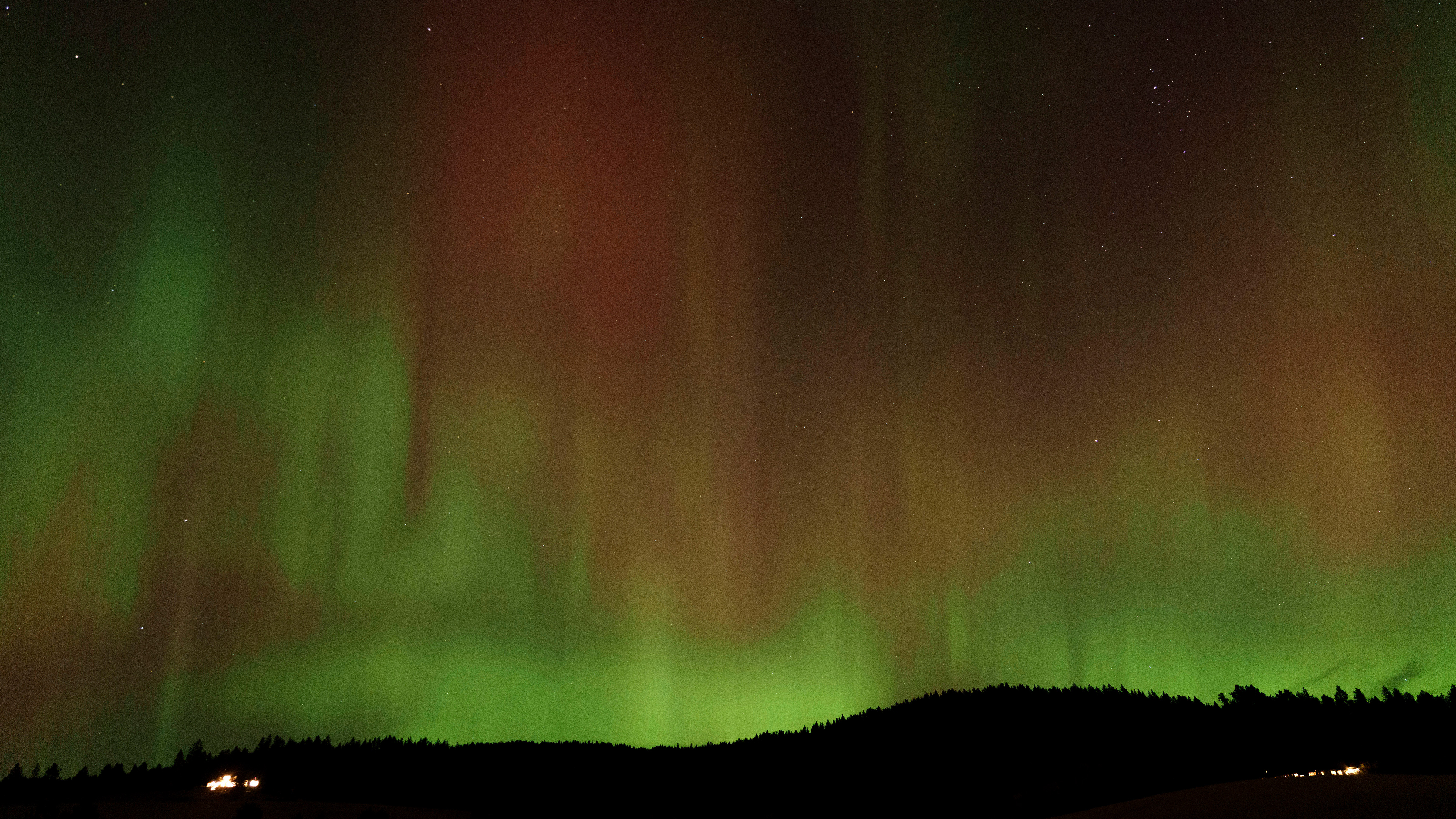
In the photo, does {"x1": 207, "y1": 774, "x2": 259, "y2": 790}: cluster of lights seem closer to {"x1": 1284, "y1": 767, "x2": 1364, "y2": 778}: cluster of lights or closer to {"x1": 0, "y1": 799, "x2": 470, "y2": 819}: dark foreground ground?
{"x1": 0, "y1": 799, "x2": 470, "y2": 819}: dark foreground ground

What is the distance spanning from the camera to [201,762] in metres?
36.8

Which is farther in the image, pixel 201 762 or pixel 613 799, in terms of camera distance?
pixel 201 762

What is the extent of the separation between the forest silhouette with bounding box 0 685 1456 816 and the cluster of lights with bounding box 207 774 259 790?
1.71 feet

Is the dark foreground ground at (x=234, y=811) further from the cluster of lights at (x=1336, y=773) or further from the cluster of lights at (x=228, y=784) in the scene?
the cluster of lights at (x=1336, y=773)

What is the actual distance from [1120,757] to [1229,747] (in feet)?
14.8

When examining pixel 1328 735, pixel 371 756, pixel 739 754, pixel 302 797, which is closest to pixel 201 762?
pixel 371 756

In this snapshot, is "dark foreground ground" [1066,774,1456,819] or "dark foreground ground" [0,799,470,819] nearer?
"dark foreground ground" [1066,774,1456,819]

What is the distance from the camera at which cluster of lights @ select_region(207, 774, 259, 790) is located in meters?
28.5

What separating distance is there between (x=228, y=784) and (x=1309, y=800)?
106ft

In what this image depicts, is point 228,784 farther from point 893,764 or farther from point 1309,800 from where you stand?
point 1309,800

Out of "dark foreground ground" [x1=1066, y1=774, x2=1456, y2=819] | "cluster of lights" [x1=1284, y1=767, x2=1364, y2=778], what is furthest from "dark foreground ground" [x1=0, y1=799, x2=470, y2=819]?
"cluster of lights" [x1=1284, y1=767, x2=1364, y2=778]

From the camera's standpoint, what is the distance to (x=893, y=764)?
3719cm

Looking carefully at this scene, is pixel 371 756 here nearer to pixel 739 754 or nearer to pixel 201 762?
pixel 201 762

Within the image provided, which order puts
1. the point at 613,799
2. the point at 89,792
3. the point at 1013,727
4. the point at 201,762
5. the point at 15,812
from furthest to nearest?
1. the point at 1013,727
2. the point at 201,762
3. the point at 613,799
4. the point at 89,792
5. the point at 15,812
